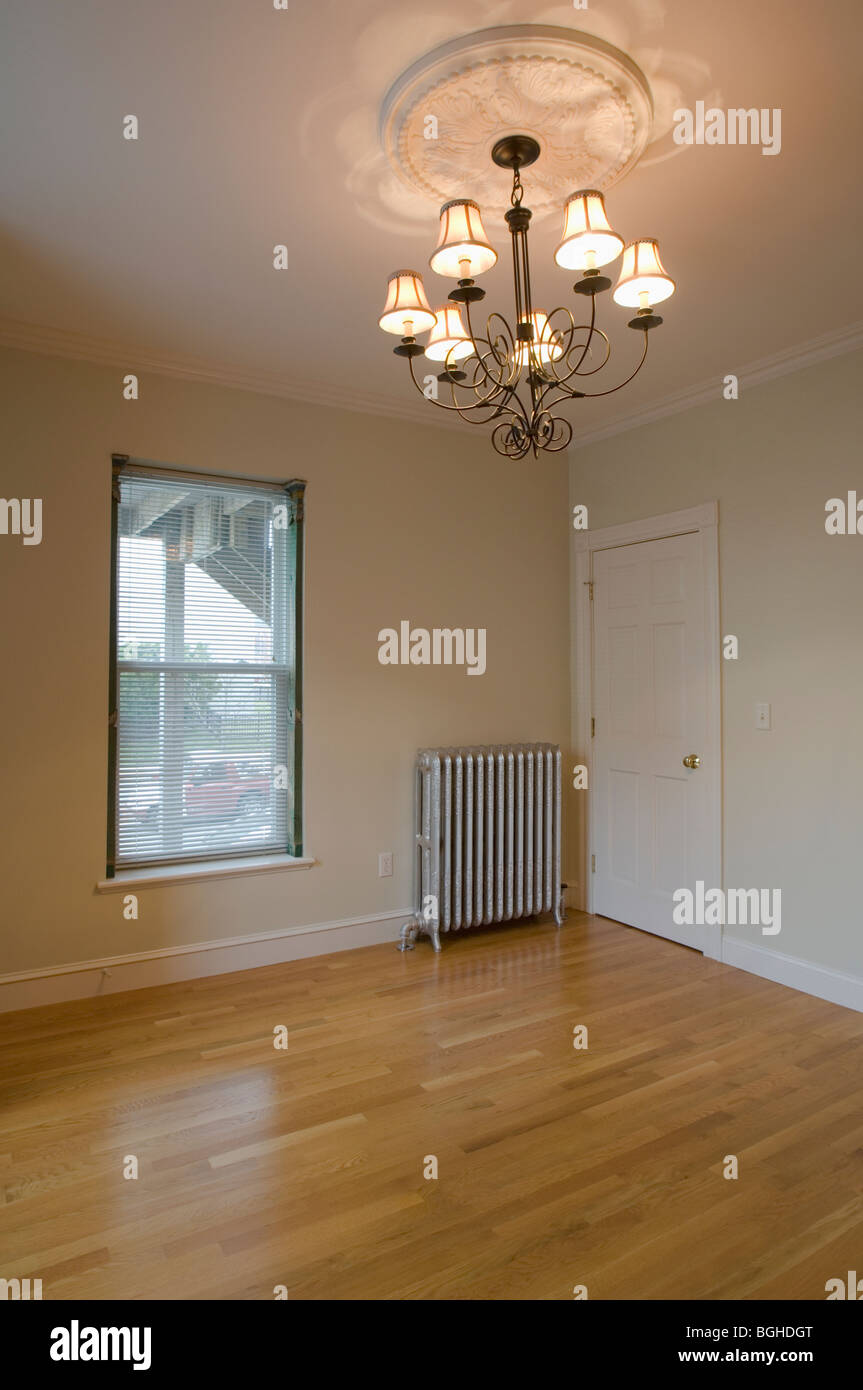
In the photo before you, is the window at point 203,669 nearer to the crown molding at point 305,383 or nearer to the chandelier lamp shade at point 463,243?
the crown molding at point 305,383

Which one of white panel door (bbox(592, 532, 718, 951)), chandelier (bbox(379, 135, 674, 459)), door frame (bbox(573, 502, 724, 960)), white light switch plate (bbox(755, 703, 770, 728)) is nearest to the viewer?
chandelier (bbox(379, 135, 674, 459))

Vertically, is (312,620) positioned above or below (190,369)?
below

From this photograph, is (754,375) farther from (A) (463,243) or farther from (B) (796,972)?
(B) (796,972)

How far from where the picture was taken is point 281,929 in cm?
382

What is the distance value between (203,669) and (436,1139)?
2246 mm

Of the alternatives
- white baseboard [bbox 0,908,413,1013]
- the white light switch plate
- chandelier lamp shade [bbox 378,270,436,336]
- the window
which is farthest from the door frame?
chandelier lamp shade [bbox 378,270,436,336]

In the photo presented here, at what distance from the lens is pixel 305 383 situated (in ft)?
12.5

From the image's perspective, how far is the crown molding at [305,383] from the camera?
324cm

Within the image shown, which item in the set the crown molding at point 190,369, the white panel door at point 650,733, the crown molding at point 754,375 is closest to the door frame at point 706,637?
the white panel door at point 650,733

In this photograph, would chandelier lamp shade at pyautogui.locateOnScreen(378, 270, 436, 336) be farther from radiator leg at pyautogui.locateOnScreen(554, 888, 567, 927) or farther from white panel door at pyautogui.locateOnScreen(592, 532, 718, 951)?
radiator leg at pyautogui.locateOnScreen(554, 888, 567, 927)

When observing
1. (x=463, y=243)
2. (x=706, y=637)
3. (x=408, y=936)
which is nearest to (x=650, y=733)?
(x=706, y=637)

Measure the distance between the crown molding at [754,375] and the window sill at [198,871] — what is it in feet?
9.33

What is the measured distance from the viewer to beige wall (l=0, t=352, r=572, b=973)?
10.7ft
